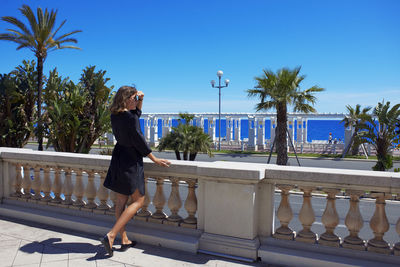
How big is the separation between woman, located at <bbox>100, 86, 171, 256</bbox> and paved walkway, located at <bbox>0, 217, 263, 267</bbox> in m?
0.24

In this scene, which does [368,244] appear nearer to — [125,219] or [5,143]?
[125,219]

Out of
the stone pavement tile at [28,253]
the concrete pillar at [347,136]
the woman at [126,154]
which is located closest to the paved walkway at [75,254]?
the stone pavement tile at [28,253]

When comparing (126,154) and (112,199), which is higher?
(126,154)

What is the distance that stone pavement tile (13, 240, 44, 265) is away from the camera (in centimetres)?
331

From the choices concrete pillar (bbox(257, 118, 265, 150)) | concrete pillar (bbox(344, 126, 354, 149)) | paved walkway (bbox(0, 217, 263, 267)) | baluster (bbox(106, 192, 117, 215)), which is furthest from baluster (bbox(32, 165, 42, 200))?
concrete pillar (bbox(257, 118, 265, 150))

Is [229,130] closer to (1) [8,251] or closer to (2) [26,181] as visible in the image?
(2) [26,181]

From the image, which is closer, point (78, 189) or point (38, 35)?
point (78, 189)

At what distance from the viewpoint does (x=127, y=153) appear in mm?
3432

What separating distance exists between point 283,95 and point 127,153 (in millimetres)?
14409

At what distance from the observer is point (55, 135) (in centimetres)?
1588

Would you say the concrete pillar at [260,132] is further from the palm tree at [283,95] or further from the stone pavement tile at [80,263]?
the stone pavement tile at [80,263]

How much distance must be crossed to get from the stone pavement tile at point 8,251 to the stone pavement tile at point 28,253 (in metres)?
0.04

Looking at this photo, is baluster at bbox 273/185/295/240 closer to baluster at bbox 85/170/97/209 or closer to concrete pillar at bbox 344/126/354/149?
baluster at bbox 85/170/97/209

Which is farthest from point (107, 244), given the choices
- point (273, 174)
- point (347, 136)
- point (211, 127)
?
point (211, 127)
